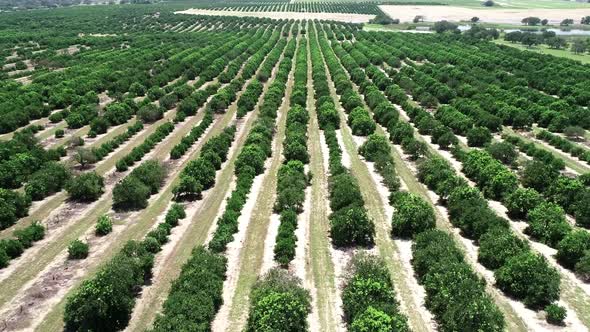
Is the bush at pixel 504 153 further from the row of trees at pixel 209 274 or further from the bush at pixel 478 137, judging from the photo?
the row of trees at pixel 209 274

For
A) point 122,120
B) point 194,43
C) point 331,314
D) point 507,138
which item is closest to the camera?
point 331,314

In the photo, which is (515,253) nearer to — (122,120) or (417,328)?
(417,328)

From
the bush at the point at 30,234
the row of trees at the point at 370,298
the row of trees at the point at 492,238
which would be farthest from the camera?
the bush at the point at 30,234

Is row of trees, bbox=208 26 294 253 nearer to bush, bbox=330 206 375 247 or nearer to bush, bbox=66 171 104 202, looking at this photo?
bush, bbox=330 206 375 247

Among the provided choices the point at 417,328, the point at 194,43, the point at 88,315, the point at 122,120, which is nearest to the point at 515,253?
the point at 417,328

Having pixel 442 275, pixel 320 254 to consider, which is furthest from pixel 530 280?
pixel 320 254

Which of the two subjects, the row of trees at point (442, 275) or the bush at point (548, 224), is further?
the bush at point (548, 224)

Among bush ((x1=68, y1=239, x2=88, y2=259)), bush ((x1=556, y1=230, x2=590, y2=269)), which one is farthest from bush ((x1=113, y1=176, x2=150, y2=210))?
bush ((x1=556, y1=230, x2=590, y2=269))

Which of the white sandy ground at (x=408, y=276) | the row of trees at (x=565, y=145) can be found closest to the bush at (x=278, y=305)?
the white sandy ground at (x=408, y=276)
